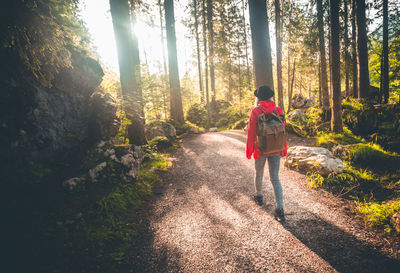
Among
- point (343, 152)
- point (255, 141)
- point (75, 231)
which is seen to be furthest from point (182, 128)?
point (75, 231)

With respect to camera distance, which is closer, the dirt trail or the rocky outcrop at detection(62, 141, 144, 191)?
the dirt trail

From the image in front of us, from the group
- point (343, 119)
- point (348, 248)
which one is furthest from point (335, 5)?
point (348, 248)

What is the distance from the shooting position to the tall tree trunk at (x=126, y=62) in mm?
5910

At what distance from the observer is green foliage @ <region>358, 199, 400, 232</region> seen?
2654mm

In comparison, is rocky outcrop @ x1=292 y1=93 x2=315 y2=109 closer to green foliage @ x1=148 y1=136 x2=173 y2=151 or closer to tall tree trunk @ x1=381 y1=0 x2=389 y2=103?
tall tree trunk @ x1=381 y1=0 x2=389 y2=103

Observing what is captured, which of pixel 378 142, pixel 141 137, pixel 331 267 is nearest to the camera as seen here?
pixel 331 267

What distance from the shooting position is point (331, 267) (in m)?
2.12

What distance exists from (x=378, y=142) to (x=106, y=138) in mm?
9325

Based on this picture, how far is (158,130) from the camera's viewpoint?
369 inches

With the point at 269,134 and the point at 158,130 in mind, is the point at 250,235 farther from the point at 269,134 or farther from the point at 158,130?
the point at 158,130

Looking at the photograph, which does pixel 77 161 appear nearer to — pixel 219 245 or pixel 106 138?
pixel 106 138

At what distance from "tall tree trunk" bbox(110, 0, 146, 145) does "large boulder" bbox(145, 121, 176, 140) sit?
2.70 metres

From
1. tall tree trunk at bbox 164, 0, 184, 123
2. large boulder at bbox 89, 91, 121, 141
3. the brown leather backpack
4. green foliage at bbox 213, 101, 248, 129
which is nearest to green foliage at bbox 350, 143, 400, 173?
the brown leather backpack

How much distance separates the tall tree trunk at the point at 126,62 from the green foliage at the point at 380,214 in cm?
631
